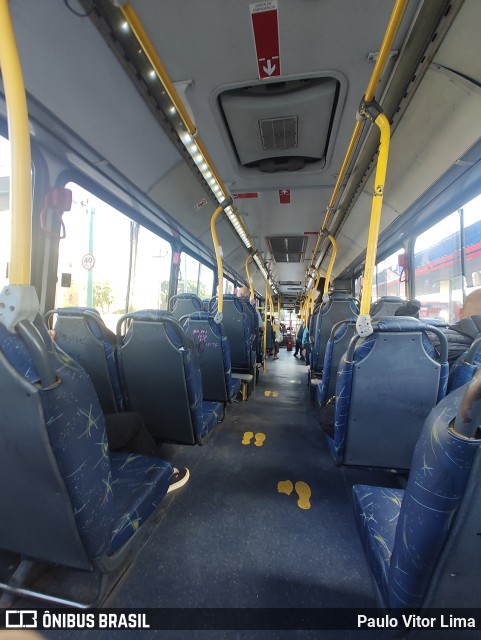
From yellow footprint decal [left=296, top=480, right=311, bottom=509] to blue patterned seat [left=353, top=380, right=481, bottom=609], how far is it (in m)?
1.44

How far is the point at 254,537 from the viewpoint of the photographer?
186cm

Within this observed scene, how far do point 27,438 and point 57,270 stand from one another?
283cm

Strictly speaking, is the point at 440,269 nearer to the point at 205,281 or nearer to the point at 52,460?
the point at 52,460

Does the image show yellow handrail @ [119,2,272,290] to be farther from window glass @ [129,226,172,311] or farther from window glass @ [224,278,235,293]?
window glass @ [224,278,235,293]

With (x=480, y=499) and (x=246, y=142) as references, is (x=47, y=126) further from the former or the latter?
(x=480, y=499)

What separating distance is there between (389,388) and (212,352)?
198 centimetres

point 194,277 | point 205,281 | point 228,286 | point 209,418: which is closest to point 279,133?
point 209,418

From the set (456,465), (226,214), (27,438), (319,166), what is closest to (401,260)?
(319,166)

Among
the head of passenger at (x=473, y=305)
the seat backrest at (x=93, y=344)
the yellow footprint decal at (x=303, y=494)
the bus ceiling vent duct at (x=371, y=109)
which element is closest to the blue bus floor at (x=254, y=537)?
the yellow footprint decal at (x=303, y=494)

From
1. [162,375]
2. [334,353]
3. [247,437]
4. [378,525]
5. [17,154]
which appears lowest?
[247,437]

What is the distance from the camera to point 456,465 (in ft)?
2.11

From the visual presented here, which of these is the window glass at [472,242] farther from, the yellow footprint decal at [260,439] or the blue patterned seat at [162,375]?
the blue patterned seat at [162,375]

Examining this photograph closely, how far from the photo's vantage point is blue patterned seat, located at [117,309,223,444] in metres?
2.11

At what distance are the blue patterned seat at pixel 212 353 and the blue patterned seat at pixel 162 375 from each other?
2.96 feet
